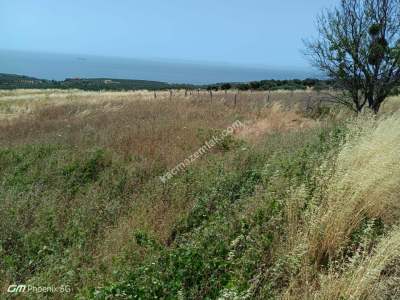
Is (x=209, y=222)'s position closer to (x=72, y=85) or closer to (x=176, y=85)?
(x=176, y=85)

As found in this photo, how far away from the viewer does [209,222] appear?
449 centimetres

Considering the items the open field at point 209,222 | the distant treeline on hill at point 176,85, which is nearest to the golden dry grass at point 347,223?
the open field at point 209,222

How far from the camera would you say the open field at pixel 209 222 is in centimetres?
297

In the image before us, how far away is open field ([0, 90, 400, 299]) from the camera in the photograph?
9.73 ft

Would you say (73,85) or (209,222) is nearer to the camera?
(209,222)

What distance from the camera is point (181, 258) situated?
3332 millimetres
